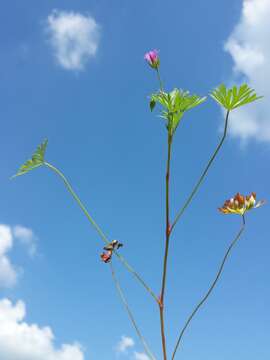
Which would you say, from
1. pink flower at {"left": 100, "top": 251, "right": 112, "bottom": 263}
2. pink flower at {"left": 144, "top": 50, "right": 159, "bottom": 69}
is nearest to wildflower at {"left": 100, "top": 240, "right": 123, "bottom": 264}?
pink flower at {"left": 100, "top": 251, "right": 112, "bottom": 263}

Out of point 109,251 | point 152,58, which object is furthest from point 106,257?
point 152,58

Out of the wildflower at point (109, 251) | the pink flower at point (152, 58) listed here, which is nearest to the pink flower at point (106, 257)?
the wildflower at point (109, 251)

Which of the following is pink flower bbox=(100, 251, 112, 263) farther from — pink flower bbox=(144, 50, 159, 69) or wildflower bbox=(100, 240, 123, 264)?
pink flower bbox=(144, 50, 159, 69)

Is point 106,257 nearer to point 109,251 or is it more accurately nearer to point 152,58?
point 109,251

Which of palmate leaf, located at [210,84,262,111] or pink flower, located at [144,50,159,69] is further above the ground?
pink flower, located at [144,50,159,69]

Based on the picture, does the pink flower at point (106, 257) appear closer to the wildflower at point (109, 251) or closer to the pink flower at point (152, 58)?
the wildflower at point (109, 251)

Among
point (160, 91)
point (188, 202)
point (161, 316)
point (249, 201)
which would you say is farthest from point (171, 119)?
point (161, 316)
